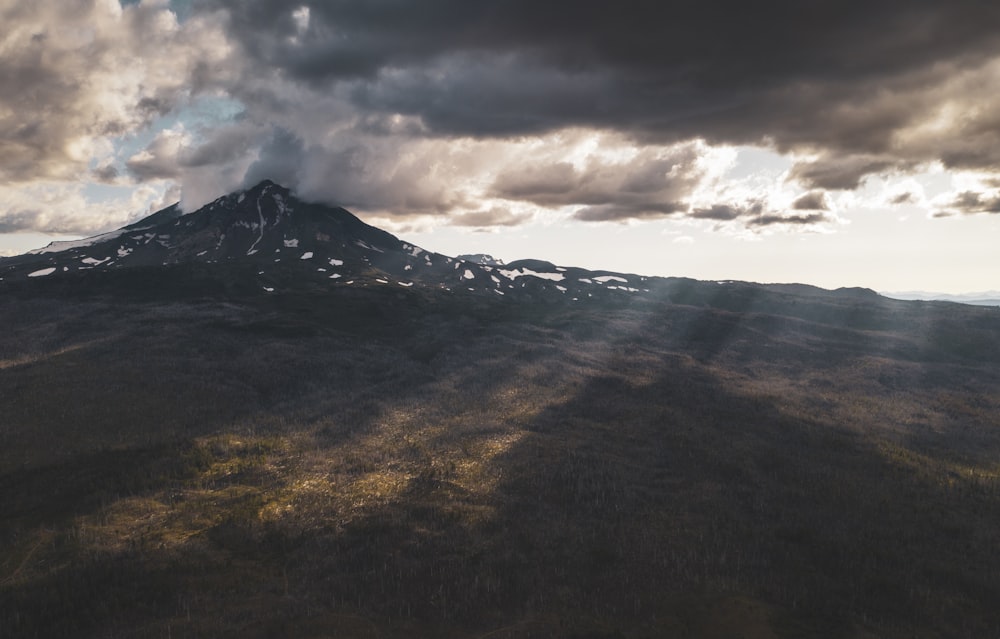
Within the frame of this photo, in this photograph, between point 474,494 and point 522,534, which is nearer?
point 522,534

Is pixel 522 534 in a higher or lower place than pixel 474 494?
higher

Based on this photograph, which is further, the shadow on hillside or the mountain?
the mountain

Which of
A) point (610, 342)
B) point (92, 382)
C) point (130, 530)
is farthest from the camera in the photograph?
point (610, 342)

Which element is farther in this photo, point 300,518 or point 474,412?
point 474,412

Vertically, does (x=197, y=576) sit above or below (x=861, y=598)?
below

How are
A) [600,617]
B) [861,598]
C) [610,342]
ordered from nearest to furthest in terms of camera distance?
[600,617] → [861,598] → [610,342]

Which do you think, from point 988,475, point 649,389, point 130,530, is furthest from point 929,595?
point 649,389

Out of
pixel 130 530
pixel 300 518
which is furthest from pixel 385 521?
pixel 130 530

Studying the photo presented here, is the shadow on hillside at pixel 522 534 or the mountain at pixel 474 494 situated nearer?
the shadow on hillside at pixel 522 534

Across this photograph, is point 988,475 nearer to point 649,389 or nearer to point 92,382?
point 649,389
